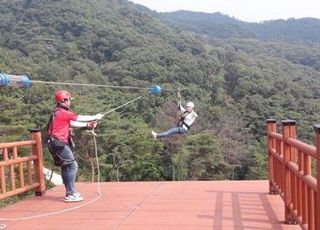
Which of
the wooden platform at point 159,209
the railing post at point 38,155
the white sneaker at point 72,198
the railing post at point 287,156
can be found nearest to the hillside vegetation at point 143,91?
the wooden platform at point 159,209

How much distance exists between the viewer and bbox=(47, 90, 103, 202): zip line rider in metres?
5.98

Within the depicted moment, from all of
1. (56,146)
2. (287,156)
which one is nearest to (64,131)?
(56,146)

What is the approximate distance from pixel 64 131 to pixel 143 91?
4078 cm

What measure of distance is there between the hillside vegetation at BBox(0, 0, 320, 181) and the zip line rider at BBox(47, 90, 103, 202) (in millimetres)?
4875

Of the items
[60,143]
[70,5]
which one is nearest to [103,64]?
[70,5]

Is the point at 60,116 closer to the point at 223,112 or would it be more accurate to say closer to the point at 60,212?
the point at 60,212

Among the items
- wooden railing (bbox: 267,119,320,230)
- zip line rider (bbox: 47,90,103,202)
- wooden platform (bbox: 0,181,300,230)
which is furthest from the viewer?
zip line rider (bbox: 47,90,103,202)

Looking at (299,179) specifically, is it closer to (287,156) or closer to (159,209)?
(287,156)

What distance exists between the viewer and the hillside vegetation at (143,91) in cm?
3209

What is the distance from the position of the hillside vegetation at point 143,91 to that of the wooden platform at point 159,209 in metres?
4.08

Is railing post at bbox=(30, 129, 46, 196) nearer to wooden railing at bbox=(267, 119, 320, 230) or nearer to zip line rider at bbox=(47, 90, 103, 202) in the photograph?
zip line rider at bbox=(47, 90, 103, 202)

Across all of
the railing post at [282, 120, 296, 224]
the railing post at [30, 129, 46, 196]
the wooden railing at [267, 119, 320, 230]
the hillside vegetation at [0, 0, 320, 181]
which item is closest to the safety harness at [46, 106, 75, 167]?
the railing post at [30, 129, 46, 196]

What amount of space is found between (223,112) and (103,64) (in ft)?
73.7

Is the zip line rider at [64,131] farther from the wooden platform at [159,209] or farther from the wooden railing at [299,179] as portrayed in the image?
the wooden railing at [299,179]
